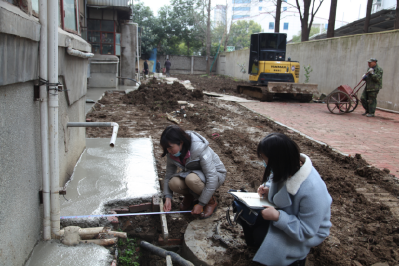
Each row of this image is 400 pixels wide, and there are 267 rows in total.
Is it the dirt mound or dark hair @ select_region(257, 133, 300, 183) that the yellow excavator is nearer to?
the dirt mound

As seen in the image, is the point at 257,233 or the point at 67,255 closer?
the point at 67,255

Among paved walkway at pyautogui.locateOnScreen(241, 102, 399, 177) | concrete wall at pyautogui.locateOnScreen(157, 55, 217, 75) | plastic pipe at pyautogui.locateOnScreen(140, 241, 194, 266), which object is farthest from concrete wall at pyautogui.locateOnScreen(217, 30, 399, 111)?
concrete wall at pyautogui.locateOnScreen(157, 55, 217, 75)

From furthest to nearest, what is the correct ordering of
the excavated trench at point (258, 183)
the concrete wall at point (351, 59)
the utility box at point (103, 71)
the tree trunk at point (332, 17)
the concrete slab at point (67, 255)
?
the tree trunk at point (332, 17) → the utility box at point (103, 71) → the concrete wall at point (351, 59) → the excavated trench at point (258, 183) → the concrete slab at point (67, 255)

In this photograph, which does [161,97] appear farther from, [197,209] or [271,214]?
[271,214]

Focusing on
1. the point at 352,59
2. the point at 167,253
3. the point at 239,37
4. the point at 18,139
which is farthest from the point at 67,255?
the point at 239,37

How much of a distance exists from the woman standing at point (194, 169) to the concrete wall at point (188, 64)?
3586cm

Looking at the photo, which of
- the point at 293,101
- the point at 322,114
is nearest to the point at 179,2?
the point at 293,101

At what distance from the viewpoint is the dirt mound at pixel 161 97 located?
10.7 meters

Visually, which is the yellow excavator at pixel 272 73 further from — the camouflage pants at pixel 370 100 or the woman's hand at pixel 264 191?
the woman's hand at pixel 264 191

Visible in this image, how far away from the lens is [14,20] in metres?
1.88

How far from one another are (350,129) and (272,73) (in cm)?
696

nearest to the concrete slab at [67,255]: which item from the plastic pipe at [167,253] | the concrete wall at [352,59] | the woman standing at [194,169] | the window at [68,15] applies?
the plastic pipe at [167,253]

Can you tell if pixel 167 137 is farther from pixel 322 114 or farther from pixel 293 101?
pixel 293 101

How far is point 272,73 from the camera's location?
14539 mm
